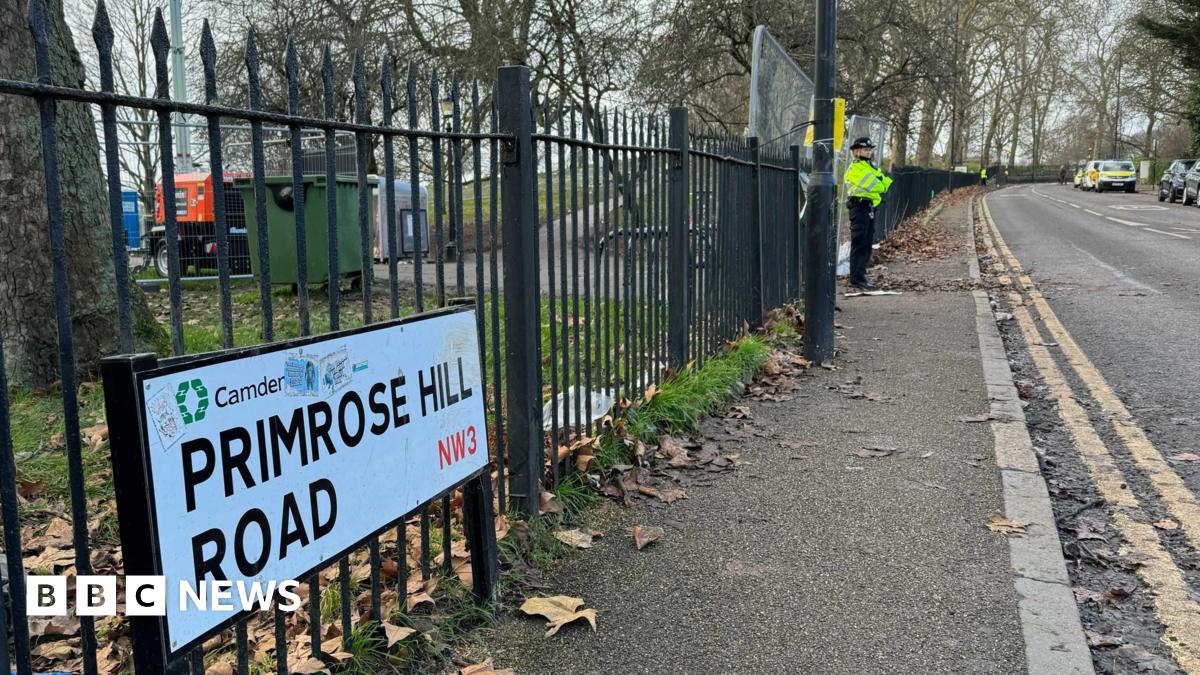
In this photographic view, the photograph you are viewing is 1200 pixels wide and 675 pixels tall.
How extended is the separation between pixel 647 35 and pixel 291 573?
18636 mm

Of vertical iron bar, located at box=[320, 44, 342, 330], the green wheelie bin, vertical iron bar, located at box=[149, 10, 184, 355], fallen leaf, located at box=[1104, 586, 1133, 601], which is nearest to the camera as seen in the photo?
vertical iron bar, located at box=[149, 10, 184, 355]

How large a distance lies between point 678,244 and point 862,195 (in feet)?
21.8

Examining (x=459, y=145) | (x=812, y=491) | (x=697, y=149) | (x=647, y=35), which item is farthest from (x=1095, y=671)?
(x=647, y=35)

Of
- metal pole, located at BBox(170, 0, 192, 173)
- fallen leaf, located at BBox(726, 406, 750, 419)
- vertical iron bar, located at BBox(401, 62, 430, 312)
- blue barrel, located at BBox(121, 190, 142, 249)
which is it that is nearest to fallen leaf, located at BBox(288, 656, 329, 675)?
vertical iron bar, located at BBox(401, 62, 430, 312)

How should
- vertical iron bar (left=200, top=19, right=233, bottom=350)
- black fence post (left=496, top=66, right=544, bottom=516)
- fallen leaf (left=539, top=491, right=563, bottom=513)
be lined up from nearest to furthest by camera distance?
1. vertical iron bar (left=200, top=19, right=233, bottom=350)
2. black fence post (left=496, top=66, right=544, bottom=516)
3. fallen leaf (left=539, top=491, right=563, bottom=513)

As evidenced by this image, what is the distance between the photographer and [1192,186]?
33.5 m

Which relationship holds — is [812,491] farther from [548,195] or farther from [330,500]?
[330,500]

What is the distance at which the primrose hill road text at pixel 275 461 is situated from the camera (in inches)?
78.5

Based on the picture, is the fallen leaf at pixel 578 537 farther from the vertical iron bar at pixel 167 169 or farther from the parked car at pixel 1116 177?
the parked car at pixel 1116 177

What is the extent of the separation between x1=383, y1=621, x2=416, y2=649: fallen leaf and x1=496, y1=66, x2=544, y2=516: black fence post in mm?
967

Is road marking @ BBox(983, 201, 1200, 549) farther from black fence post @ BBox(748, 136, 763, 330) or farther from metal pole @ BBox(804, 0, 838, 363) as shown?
black fence post @ BBox(748, 136, 763, 330)

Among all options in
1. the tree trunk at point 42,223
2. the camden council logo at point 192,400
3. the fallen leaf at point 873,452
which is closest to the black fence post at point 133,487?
the camden council logo at point 192,400

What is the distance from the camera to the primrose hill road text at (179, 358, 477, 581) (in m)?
2.00

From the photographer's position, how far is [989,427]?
18.2 ft
